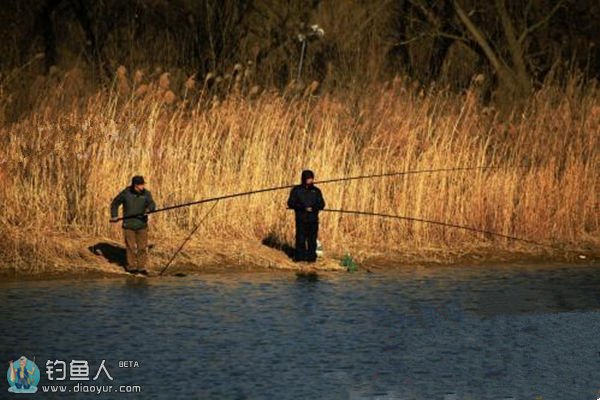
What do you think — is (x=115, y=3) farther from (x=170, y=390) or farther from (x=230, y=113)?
(x=170, y=390)

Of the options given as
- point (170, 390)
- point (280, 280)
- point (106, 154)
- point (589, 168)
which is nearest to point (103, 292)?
point (280, 280)

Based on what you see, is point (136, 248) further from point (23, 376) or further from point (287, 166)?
point (23, 376)

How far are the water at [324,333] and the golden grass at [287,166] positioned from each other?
5.66ft

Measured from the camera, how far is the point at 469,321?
11305mm

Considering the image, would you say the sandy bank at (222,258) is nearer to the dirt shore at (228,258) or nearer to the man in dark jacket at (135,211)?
the dirt shore at (228,258)

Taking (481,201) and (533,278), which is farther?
(481,201)

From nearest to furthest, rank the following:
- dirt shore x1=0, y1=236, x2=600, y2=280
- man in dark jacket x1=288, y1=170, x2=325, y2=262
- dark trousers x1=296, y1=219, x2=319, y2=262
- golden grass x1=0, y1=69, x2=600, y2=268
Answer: dirt shore x1=0, y1=236, x2=600, y2=280, man in dark jacket x1=288, y1=170, x2=325, y2=262, dark trousers x1=296, y1=219, x2=319, y2=262, golden grass x1=0, y1=69, x2=600, y2=268

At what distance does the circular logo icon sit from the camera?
8.62 m

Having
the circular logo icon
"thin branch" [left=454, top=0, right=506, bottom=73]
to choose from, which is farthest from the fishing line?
"thin branch" [left=454, top=0, right=506, bottom=73]

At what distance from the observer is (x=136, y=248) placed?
13742mm

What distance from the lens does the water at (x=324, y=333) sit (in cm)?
884

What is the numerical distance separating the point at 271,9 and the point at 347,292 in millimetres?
19004

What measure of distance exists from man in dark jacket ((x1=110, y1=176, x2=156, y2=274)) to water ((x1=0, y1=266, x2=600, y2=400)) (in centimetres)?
37

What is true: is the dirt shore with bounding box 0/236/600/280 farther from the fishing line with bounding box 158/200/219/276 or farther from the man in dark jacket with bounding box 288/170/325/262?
the man in dark jacket with bounding box 288/170/325/262
